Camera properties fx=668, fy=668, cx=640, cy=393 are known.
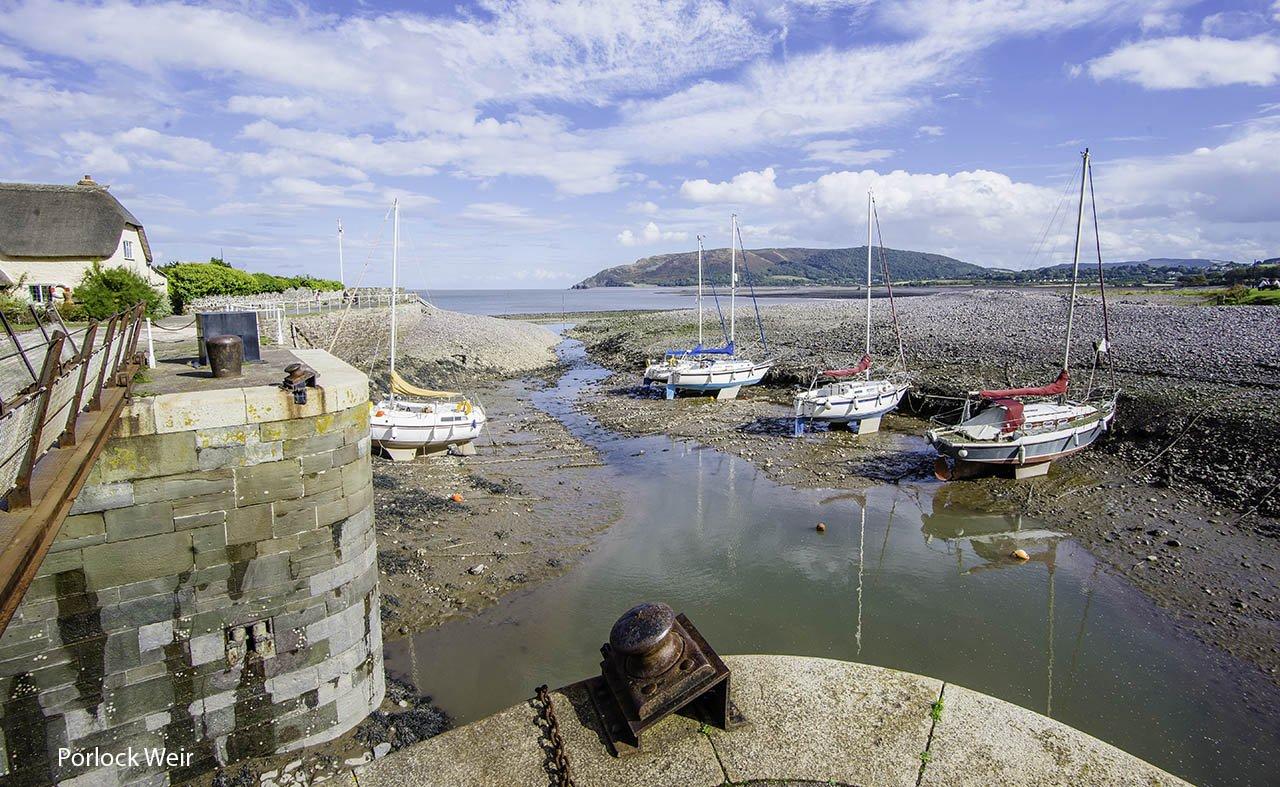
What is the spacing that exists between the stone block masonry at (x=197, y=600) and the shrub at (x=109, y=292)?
65.3 feet

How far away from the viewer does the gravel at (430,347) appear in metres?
35.6

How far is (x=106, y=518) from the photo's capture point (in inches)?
242

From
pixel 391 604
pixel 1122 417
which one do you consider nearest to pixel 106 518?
pixel 391 604

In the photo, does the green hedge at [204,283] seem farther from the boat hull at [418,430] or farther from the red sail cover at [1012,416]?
the red sail cover at [1012,416]

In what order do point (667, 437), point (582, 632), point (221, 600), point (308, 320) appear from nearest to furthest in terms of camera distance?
point (221, 600) < point (582, 632) < point (667, 437) < point (308, 320)

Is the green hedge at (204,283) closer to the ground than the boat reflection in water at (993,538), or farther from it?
farther from it

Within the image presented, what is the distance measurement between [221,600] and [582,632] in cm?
615

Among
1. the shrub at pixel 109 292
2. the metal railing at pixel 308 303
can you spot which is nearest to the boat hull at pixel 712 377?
the metal railing at pixel 308 303

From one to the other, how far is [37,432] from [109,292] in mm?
25736

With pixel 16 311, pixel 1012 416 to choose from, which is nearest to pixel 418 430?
pixel 16 311

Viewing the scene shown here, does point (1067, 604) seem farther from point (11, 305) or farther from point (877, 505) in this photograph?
point (11, 305)

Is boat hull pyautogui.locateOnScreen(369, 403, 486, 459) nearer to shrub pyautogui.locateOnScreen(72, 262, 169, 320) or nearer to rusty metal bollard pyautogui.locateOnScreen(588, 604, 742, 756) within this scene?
shrub pyautogui.locateOnScreen(72, 262, 169, 320)

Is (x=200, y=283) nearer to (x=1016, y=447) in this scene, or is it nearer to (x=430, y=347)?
(x=430, y=347)

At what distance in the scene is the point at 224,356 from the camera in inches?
313
